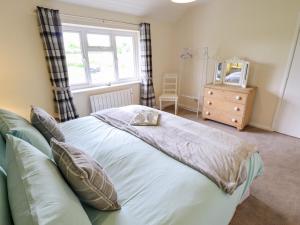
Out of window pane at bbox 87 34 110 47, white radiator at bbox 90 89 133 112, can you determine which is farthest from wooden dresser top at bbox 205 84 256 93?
window pane at bbox 87 34 110 47

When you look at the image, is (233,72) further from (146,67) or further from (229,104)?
(146,67)

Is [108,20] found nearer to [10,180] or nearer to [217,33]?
[217,33]

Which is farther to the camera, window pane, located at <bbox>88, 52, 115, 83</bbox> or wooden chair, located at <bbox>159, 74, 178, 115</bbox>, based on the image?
wooden chair, located at <bbox>159, 74, 178, 115</bbox>

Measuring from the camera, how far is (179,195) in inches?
39.0

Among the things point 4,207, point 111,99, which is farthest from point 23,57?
point 4,207

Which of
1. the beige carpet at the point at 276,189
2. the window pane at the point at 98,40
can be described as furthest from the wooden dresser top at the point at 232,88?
the window pane at the point at 98,40

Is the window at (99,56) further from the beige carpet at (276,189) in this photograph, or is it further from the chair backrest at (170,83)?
the beige carpet at (276,189)

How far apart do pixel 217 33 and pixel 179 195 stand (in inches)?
131

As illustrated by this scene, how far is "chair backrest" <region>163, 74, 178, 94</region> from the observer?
4027 mm

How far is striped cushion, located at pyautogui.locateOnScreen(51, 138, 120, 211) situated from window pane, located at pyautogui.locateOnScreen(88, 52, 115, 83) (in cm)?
246

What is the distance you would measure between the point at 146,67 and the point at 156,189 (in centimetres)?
287

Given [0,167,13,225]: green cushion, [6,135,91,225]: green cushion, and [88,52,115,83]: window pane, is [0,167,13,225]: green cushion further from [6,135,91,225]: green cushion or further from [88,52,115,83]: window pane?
[88,52,115,83]: window pane

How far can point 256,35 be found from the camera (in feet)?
9.50

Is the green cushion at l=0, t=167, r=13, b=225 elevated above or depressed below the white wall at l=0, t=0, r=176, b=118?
below
